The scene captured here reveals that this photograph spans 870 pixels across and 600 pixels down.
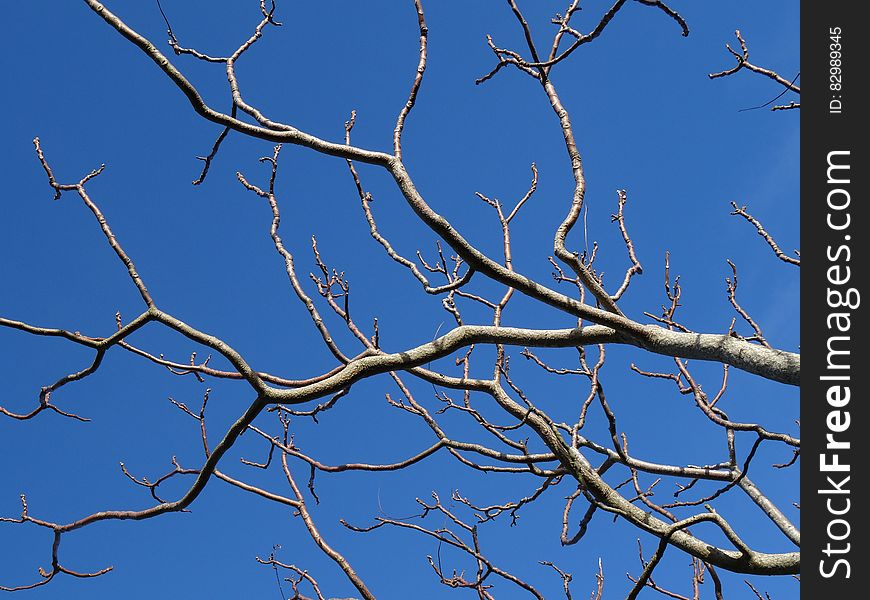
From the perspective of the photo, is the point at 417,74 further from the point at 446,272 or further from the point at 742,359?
the point at 742,359

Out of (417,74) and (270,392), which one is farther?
(417,74)

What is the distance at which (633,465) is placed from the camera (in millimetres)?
3957
